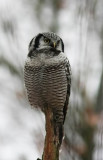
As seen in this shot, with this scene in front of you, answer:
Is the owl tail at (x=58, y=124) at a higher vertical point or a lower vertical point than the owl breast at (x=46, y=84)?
lower

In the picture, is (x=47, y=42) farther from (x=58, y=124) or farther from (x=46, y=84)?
(x=58, y=124)

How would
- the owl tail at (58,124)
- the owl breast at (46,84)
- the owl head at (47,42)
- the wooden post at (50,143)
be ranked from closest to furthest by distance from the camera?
1. the wooden post at (50,143)
2. the owl tail at (58,124)
3. the owl breast at (46,84)
4. the owl head at (47,42)

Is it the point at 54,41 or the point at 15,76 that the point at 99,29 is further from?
the point at 54,41

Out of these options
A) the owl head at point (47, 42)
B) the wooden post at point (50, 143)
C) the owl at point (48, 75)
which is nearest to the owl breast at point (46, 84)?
the owl at point (48, 75)

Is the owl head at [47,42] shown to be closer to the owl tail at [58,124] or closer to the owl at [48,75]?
the owl at [48,75]

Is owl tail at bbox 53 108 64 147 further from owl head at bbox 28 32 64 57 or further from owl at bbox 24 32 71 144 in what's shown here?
owl head at bbox 28 32 64 57

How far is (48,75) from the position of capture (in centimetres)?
571

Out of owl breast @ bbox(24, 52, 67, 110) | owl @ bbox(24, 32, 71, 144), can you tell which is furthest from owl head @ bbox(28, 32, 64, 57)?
owl breast @ bbox(24, 52, 67, 110)

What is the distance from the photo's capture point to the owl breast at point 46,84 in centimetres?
570

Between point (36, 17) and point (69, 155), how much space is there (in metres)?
8.10

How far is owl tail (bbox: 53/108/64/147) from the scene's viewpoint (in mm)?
5169

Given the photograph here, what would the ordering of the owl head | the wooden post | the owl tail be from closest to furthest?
1. the wooden post
2. the owl tail
3. the owl head

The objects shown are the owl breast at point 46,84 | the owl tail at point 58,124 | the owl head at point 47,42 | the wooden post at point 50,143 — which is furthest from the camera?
the owl head at point 47,42

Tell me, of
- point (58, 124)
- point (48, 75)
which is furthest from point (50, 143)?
point (48, 75)
